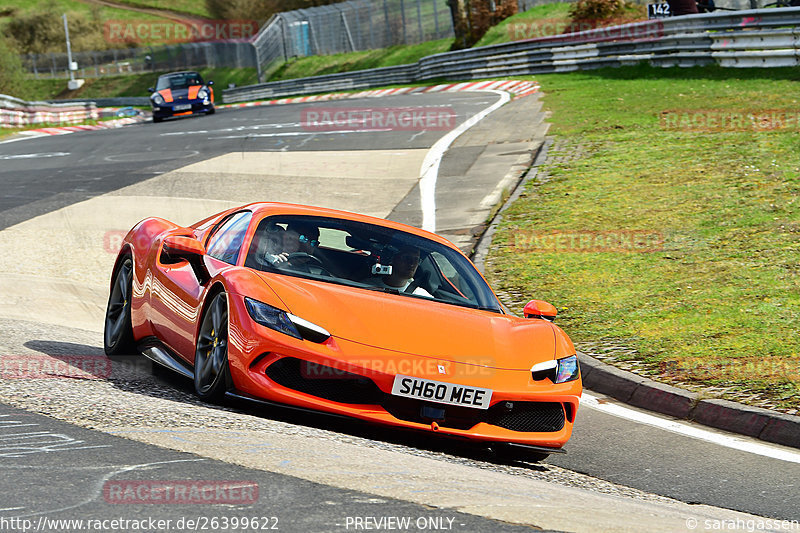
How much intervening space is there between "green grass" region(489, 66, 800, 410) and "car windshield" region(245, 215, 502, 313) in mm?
1928

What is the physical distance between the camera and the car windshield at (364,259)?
253 inches

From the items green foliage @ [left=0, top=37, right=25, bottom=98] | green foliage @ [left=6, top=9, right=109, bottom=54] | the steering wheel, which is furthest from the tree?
green foliage @ [left=6, top=9, right=109, bottom=54]

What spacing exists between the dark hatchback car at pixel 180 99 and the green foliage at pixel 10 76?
36552 mm

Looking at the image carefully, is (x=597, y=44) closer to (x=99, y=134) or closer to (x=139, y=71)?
(x=99, y=134)

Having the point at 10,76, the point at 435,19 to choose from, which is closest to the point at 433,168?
the point at 435,19

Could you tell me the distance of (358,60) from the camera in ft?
174

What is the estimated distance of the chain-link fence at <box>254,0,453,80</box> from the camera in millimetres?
50281

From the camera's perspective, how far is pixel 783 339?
8.14m

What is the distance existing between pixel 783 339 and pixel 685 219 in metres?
4.74

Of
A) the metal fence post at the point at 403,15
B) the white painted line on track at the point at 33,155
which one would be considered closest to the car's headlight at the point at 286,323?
the white painted line on track at the point at 33,155

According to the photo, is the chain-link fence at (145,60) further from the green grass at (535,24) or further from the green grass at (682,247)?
the green grass at (682,247)

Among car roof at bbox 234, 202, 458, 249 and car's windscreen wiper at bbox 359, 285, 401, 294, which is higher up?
car roof at bbox 234, 202, 458, 249

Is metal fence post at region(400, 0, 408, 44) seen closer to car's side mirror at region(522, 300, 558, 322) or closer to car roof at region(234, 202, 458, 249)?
car roof at region(234, 202, 458, 249)

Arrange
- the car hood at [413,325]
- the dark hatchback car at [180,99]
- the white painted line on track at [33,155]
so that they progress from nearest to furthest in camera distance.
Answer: the car hood at [413,325]
the white painted line on track at [33,155]
the dark hatchback car at [180,99]
